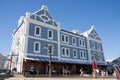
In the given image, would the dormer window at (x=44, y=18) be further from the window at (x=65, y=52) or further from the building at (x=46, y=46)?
the window at (x=65, y=52)

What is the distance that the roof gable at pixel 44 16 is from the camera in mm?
29464

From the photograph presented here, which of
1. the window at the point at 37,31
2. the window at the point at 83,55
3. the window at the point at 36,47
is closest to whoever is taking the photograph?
the window at the point at 36,47

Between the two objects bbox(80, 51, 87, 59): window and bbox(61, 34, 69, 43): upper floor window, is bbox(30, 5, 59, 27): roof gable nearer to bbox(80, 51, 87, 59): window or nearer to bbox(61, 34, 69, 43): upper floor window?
bbox(61, 34, 69, 43): upper floor window

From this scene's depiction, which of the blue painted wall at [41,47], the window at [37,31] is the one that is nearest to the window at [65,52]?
the blue painted wall at [41,47]

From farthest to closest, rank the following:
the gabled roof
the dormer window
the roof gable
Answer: the gabled roof
the dormer window
the roof gable

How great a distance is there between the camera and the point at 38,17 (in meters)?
29.9

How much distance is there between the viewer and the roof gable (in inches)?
1160

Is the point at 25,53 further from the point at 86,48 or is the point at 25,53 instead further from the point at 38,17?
the point at 86,48

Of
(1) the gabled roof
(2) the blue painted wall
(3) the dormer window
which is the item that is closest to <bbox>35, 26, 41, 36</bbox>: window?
(2) the blue painted wall

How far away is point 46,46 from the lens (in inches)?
1164

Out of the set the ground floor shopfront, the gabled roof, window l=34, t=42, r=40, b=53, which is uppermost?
the gabled roof

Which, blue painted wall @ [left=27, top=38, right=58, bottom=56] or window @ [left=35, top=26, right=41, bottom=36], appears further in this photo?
window @ [left=35, top=26, right=41, bottom=36]

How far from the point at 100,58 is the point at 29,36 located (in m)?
24.3

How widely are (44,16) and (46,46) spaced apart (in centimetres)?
677
